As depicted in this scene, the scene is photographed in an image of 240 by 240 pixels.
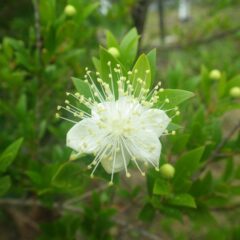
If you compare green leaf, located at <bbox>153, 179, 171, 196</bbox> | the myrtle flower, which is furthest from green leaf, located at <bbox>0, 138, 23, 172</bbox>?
green leaf, located at <bbox>153, 179, 171, 196</bbox>

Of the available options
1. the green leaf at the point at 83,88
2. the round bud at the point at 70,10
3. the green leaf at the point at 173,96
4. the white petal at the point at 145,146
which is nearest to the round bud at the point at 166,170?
the white petal at the point at 145,146

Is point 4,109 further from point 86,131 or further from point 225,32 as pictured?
point 225,32

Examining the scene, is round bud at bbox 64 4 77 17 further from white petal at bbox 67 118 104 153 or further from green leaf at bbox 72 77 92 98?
white petal at bbox 67 118 104 153

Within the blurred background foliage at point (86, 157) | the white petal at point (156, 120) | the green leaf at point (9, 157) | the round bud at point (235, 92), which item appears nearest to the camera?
the white petal at point (156, 120)

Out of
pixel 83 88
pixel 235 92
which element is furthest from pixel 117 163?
pixel 235 92

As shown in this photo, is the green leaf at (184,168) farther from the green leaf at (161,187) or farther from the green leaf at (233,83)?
the green leaf at (233,83)

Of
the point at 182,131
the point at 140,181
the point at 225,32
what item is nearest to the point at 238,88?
the point at 182,131
